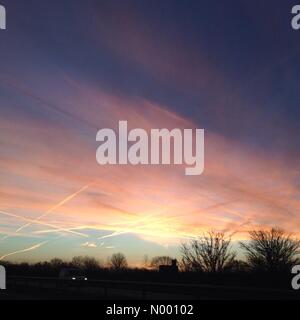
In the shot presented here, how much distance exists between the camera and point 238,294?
22250 millimetres

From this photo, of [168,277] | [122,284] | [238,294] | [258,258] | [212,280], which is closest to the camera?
[238,294]

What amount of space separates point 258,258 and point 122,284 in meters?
49.9

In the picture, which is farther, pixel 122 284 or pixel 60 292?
pixel 60 292
